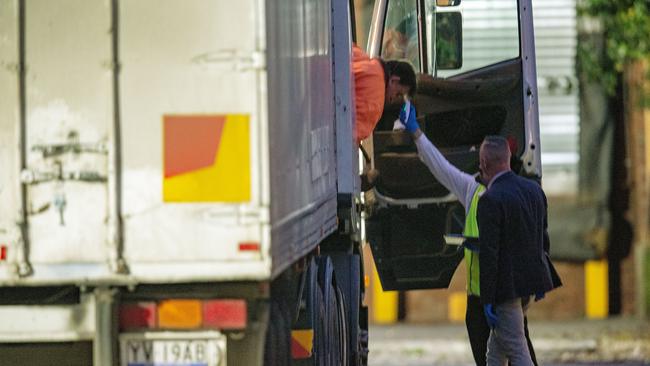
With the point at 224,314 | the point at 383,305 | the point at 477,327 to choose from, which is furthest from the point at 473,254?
the point at 383,305

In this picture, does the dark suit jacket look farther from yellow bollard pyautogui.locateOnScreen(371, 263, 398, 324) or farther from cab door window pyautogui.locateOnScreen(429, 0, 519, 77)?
yellow bollard pyautogui.locateOnScreen(371, 263, 398, 324)

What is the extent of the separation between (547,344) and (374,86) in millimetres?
6786

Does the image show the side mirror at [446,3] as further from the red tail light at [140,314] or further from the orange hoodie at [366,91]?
the red tail light at [140,314]

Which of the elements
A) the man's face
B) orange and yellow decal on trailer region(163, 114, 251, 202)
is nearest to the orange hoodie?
the man's face

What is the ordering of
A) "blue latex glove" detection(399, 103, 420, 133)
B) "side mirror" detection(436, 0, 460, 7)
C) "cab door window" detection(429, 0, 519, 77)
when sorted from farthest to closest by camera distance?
"cab door window" detection(429, 0, 519, 77), "side mirror" detection(436, 0, 460, 7), "blue latex glove" detection(399, 103, 420, 133)

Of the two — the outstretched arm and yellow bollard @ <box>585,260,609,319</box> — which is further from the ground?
the outstretched arm

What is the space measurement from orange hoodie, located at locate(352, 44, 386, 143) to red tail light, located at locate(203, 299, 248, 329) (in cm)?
380

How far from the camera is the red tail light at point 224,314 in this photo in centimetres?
756

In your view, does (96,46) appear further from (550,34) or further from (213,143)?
(550,34)

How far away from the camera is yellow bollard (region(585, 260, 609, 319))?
66.2 feet

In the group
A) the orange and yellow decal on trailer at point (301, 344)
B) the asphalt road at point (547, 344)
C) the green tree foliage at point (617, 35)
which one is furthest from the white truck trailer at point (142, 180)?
the green tree foliage at point (617, 35)

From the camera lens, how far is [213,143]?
727 cm

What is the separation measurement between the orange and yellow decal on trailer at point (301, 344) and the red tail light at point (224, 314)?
65.8 inches

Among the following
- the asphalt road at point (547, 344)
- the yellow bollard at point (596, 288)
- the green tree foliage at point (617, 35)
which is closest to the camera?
the asphalt road at point (547, 344)
